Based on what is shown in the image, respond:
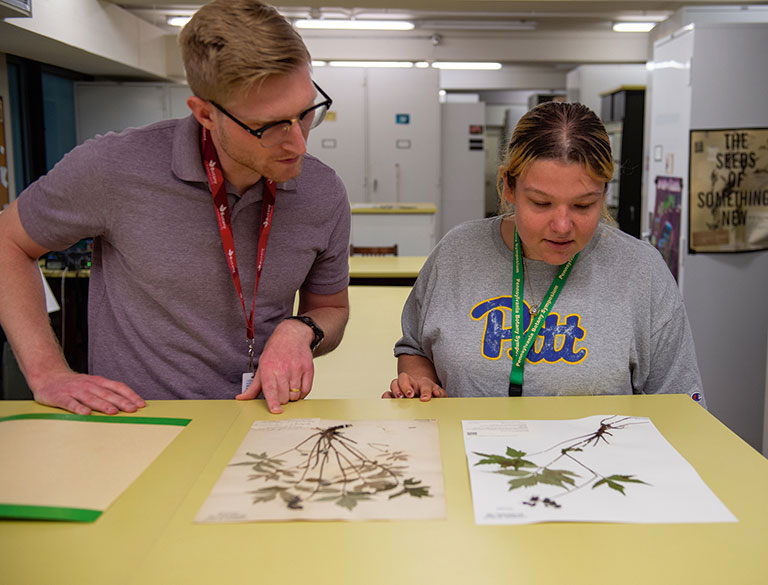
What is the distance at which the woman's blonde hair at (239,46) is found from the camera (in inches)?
47.4

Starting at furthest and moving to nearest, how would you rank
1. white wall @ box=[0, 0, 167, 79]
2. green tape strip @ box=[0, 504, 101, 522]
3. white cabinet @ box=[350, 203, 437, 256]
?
white cabinet @ box=[350, 203, 437, 256] → white wall @ box=[0, 0, 167, 79] → green tape strip @ box=[0, 504, 101, 522]

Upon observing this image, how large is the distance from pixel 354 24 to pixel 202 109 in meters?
7.99

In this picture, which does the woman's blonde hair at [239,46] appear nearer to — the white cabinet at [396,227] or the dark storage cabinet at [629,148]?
the white cabinet at [396,227]

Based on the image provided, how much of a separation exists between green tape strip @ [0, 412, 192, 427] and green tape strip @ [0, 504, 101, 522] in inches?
12.9

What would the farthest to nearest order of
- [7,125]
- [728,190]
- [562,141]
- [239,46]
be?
[7,125] → [728,190] → [562,141] → [239,46]

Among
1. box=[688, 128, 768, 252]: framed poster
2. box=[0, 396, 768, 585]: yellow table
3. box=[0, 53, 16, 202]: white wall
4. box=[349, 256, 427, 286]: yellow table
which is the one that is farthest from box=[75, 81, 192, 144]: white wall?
box=[0, 396, 768, 585]: yellow table

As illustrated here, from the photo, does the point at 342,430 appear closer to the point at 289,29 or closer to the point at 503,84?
the point at 289,29

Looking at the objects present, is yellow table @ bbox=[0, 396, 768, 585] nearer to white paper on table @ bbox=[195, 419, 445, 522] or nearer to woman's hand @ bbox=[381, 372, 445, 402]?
white paper on table @ bbox=[195, 419, 445, 522]

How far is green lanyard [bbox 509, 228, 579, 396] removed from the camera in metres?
1.46

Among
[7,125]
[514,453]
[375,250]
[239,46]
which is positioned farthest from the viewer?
[7,125]

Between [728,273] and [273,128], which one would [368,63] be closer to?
[728,273]

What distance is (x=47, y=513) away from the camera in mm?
908

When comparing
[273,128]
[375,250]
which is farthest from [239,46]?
[375,250]

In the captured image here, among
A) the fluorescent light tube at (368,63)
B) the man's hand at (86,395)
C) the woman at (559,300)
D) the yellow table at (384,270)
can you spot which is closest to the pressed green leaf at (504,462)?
the woman at (559,300)
